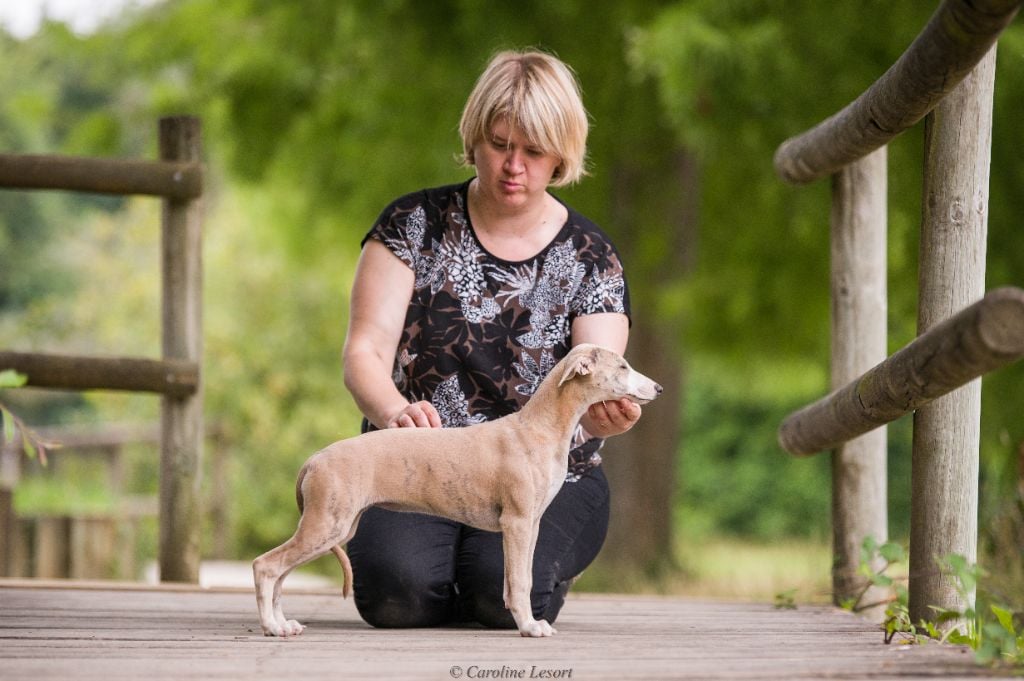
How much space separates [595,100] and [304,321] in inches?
278

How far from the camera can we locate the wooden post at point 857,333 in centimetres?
421

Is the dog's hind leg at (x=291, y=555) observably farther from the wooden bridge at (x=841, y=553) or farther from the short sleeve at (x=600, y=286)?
the short sleeve at (x=600, y=286)

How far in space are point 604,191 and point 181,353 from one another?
5654mm

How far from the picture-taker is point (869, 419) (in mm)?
3379

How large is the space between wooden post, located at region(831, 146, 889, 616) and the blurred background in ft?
2.60

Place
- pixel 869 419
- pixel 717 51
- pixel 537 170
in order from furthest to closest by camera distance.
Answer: pixel 717 51 < pixel 537 170 < pixel 869 419

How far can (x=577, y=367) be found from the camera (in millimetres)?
3193

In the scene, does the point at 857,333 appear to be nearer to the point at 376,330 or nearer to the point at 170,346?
the point at 376,330

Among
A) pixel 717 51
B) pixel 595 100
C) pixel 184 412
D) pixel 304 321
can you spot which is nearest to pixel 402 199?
pixel 184 412

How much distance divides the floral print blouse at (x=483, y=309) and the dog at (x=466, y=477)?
2.06 feet

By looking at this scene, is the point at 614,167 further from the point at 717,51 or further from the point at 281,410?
the point at 281,410

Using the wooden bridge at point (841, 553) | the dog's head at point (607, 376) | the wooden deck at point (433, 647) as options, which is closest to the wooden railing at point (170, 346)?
the wooden bridge at point (841, 553)

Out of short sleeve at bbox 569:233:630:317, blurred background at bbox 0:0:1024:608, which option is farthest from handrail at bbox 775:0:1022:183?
blurred background at bbox 0:0:1024:608

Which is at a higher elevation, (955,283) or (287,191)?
(287,191)
